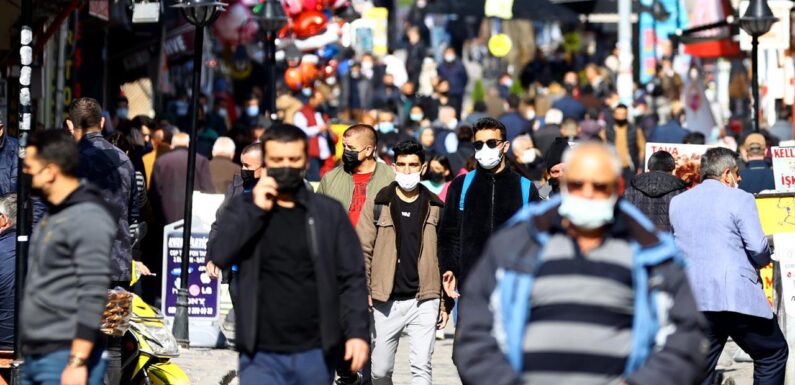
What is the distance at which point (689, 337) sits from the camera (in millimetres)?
6094

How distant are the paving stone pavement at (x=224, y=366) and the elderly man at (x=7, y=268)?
6.28 ft

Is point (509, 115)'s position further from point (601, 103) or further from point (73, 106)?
point (73, 106)

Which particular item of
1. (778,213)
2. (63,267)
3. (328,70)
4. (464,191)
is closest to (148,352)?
(464,191)

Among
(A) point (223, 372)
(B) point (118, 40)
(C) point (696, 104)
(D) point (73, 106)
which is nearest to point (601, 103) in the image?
(C) point (696, 104)

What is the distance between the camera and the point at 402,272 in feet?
35.5

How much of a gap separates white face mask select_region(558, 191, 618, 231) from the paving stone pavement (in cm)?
701

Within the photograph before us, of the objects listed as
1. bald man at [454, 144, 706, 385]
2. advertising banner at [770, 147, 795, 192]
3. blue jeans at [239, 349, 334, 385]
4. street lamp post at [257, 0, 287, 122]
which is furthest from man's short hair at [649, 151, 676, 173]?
street lamp post at [257, 0, 287, 122]

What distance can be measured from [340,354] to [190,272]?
8082mm

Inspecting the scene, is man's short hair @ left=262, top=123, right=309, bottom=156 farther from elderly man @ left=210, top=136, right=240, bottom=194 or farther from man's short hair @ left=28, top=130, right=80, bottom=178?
elderly man @ left=210, top=136, right=240, bottom=194

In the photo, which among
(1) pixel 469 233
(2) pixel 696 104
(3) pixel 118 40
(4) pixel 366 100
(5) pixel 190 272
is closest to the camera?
(1) pixel 469 233

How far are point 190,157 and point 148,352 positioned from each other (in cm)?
410

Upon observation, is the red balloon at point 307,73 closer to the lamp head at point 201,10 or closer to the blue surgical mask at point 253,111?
the blue surgical mask at point 253,111

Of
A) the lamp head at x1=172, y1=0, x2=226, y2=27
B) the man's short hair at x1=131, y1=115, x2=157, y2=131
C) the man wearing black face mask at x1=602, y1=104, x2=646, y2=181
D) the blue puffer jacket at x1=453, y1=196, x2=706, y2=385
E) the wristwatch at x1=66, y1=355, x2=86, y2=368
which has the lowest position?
the wristwatch at x1=66, y1=355, x2=86, y2=368

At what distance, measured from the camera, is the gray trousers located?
425 inches
